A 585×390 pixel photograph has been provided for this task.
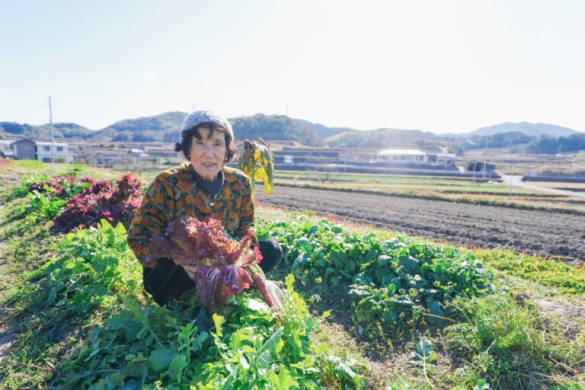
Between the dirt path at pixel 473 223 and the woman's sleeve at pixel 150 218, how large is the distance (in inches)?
381

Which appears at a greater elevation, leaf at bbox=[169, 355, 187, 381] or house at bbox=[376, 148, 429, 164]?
house at bbox=[376, 148, 429, 164]

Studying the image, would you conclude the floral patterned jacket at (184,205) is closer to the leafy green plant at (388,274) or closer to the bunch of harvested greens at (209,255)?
the bunch of harvested greens at (209,255)

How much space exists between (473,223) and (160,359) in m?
14.8

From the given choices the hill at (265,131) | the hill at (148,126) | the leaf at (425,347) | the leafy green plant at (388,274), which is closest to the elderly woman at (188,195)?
the leafy green plant at (388,274)

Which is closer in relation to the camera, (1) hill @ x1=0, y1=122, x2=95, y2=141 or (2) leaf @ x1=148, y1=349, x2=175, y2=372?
(2) leaf @ x1=148, y1=349, x2=175, y2=372

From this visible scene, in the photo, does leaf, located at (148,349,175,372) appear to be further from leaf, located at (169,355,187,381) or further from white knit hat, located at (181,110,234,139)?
white knit hat, located at (181,110,234,139)

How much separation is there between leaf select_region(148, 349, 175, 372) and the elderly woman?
0.59 metres

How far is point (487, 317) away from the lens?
10.4ft

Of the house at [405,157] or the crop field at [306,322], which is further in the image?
the house at [405,157]

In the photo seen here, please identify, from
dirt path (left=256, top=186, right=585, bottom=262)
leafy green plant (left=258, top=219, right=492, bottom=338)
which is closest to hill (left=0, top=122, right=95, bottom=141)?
dirt path (left=256, top=186, right=585, bottom=262)

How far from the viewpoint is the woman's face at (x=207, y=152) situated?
2775mm

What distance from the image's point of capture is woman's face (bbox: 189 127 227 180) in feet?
9.11

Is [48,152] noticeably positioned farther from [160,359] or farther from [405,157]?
[160,359]

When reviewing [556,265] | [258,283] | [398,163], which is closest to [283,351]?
[258,283]
